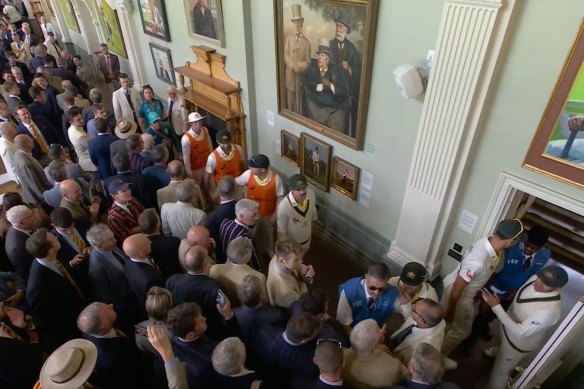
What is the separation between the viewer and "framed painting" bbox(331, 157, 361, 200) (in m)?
4.47

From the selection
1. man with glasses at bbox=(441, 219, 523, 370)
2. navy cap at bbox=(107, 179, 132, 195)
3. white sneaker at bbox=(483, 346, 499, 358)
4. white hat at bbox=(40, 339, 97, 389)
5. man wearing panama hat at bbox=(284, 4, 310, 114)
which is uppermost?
man wearing panama hat at bbox=(284, 4, 310, 114)

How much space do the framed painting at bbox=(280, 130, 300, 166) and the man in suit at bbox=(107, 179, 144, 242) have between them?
2.24 meters

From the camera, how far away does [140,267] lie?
298cm

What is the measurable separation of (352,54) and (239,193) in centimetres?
210

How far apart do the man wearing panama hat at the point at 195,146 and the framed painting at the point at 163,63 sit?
8.22 ft

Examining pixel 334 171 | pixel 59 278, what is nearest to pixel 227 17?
pixel 334 171

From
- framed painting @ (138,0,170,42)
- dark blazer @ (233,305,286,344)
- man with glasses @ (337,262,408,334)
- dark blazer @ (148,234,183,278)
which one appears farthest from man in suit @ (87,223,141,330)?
framed painting @ (138,0,170,42)

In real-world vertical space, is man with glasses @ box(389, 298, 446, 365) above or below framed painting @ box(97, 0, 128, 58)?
below

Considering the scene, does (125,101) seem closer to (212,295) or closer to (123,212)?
(123,212)

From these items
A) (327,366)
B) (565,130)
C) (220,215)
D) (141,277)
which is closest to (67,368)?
(141,277)

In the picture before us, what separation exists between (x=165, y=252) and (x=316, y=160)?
238 cm

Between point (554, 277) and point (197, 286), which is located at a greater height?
point (554, 277)

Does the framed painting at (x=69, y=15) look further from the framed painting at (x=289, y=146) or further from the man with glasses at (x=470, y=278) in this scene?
the man with glasses at (x=470, y=278)

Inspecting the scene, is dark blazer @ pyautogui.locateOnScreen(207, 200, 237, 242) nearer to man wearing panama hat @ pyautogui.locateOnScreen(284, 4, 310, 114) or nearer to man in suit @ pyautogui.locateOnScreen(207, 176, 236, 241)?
man in suit @ pyautogui.locateOnScreen(207, 176, 236, 241)
